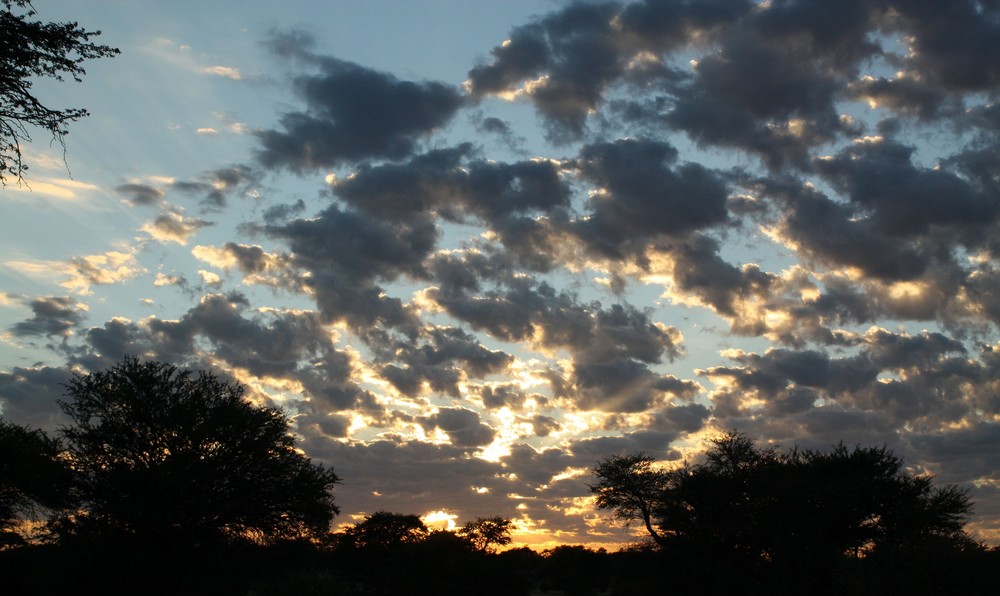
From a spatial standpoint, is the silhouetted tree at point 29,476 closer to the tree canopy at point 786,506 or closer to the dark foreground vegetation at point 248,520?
the dark foreground vegetation at point 248,520

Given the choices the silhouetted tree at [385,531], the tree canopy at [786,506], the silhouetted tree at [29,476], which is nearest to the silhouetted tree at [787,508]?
the tree canopy at [786,506]

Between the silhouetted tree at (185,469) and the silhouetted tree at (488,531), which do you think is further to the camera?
the silhouetted tree at (488,531)

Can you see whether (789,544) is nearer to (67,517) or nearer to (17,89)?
(67,517)

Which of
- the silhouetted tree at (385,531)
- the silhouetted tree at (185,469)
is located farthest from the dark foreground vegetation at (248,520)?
the silhouetted tree at (385,531)

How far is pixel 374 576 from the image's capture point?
2402 inches

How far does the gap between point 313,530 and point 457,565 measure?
18.9 metres

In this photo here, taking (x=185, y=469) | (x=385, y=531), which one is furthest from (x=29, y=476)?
(x=385, y=531)

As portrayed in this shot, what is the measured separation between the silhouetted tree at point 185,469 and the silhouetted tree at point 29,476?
1.22 metres

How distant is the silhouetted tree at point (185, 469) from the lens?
38.6 m

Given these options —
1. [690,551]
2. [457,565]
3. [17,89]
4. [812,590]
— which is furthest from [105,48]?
[457,565]

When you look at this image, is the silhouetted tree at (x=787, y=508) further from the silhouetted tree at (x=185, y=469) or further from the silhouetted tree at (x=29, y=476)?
the silhouetted tree at (x=29, y=476)

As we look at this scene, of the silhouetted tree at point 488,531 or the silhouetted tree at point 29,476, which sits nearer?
the silhouetted tree at point 29,476

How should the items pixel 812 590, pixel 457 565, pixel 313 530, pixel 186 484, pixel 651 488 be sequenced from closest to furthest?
pixel 186 484
pixel 313 530
pixel 812 590
pixel 457 565
pixel 651 488

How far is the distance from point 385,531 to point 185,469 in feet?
117
